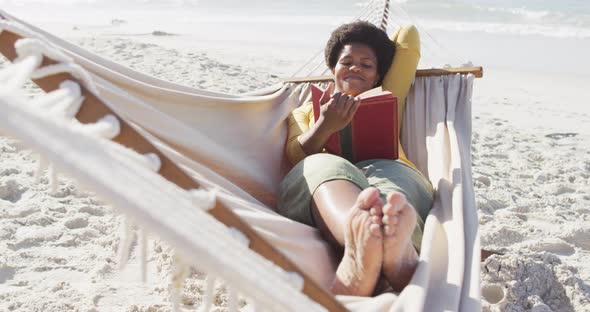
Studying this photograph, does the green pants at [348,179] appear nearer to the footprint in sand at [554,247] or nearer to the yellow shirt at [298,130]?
the yellow shirt at [298,130]

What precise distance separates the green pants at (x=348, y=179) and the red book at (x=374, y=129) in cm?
9

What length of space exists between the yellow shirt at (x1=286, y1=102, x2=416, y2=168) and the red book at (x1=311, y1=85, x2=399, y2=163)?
0.08 m

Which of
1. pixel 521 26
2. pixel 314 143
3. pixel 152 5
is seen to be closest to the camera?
pixel 314 143

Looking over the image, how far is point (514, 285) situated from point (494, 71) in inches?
176

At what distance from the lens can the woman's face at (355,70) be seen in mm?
2070

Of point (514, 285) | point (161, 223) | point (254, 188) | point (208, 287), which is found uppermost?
point (161, 223)

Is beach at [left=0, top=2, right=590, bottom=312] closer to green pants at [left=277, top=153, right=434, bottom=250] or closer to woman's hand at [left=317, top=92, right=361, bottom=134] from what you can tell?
green pants at [left=277, top=153, right=434, bottom=250]

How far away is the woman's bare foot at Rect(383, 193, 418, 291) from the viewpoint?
115cm

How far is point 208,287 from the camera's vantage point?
2.90 ft

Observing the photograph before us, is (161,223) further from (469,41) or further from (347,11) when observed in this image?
(347,11)

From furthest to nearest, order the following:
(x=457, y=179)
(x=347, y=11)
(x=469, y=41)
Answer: (x=347, y=11), (x=469, y=41), (x=457, y=179)

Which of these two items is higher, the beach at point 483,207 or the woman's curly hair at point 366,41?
the woman's curly hair at point 366,41

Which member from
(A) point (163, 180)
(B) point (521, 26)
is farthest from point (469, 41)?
(A) point (163, 180)

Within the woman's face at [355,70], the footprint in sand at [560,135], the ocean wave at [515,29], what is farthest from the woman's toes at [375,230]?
the ocean wave at [515,29]
